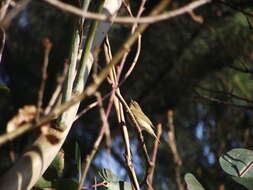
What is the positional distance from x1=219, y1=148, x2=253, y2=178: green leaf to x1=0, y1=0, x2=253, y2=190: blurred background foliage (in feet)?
4.91

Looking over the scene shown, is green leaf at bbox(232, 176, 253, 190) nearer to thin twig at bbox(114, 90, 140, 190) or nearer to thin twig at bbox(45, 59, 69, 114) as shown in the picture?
thin twig at bbox(114, 90, 140, 190)

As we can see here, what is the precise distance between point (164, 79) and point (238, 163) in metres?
2.21

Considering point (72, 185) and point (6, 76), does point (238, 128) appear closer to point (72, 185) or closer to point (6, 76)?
point (6, 76)

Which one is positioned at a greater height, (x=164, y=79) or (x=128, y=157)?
(x=164, y=79)

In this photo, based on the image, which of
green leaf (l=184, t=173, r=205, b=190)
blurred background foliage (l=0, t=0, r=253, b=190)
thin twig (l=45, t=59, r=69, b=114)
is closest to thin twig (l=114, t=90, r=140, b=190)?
green leaf (l=184, t=173, r=205, b=190)

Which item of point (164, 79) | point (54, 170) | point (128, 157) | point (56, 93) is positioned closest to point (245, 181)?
point (128, 157)

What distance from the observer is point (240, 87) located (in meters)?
2.71

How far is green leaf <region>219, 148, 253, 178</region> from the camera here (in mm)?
1005

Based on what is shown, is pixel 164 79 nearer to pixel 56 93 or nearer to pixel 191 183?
pixel 191 183

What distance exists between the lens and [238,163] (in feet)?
3.35

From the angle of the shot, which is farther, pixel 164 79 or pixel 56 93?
pixel 164 79

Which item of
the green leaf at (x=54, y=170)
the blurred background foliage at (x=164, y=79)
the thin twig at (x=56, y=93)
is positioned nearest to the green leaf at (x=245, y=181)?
the green leaf at (x=54, y=170)

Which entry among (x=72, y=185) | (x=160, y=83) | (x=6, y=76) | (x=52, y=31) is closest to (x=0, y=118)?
(x=6, y=76)

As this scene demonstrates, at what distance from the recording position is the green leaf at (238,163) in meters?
1.00
